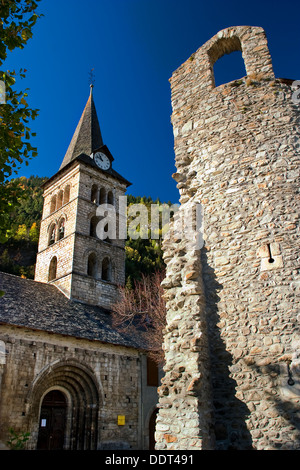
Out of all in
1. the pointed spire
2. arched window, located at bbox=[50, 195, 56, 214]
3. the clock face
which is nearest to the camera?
the clock face

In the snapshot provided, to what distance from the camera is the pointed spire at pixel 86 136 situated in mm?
26656

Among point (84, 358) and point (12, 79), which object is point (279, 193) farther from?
point (84, 358)

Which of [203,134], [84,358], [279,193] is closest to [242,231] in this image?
[279,193]

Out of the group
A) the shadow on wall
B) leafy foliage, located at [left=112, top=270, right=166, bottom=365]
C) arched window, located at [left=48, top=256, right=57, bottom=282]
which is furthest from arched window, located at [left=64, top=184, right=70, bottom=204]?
the shadow on wall

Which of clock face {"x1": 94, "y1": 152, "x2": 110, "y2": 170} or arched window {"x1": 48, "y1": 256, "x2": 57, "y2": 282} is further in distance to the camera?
clock face {"x1": 94, "y1": 152, "x2": 110, "y2": 170}

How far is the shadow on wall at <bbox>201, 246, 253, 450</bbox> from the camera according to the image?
160 inches

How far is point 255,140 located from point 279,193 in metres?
0.96

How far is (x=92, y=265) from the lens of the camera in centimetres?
2283

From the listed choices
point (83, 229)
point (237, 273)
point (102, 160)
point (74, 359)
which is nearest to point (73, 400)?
point (74, 359)

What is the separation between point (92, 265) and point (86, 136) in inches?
432

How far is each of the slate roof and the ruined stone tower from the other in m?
10.4

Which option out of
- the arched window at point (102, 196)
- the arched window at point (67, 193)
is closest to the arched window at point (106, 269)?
the arched window at point (102, 196)

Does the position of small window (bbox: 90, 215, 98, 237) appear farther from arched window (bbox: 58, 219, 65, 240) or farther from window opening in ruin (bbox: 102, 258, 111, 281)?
window opening in ruin (bbox: 102, 258, 111, 281)

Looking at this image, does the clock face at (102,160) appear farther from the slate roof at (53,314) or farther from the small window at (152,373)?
the small window at (152,373)
